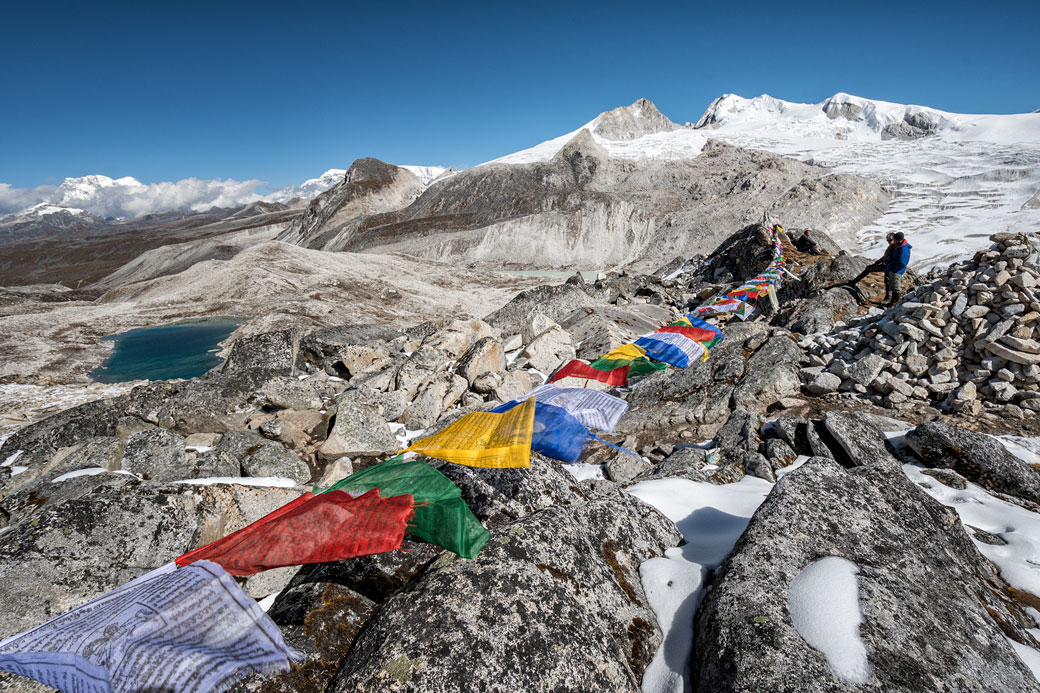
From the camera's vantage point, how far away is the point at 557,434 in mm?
6199

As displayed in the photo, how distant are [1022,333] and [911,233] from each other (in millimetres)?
25620

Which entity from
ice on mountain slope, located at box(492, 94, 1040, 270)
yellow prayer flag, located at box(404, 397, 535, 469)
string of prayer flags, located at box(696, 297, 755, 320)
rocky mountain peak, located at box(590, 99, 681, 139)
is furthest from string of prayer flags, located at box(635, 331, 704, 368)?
rocky mountain peak, located at box(590, 99, 681, 139)

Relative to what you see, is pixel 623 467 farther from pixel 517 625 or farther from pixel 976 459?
pixel 517 625

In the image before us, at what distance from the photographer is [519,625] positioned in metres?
2.17

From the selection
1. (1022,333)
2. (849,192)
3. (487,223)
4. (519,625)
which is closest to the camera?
(519,625)

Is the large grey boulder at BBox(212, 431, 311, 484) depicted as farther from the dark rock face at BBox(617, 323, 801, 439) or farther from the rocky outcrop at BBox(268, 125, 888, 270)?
the rocky outcrop at BBox(268, 125, 888, 270)

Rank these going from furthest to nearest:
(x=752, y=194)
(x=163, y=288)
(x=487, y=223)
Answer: (x=487, y=223)
(x=752, y=194)
(x=163, y=288)

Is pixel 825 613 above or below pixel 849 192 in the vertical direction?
below

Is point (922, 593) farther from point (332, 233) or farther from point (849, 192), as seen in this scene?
point (332, 233)

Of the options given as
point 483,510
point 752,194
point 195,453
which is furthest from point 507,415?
point 752,194

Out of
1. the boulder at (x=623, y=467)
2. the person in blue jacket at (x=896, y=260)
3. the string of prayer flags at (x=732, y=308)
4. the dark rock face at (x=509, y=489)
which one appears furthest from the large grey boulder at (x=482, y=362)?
the person in blue jacket at (x=896, y=260)

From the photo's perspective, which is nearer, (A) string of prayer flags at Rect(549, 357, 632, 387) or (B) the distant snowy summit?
(A) string of prayer flags at Rect(549, 357, 632, 387)

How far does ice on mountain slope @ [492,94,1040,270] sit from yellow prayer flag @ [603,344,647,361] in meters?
17.7

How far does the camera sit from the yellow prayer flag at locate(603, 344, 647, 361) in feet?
32.3
